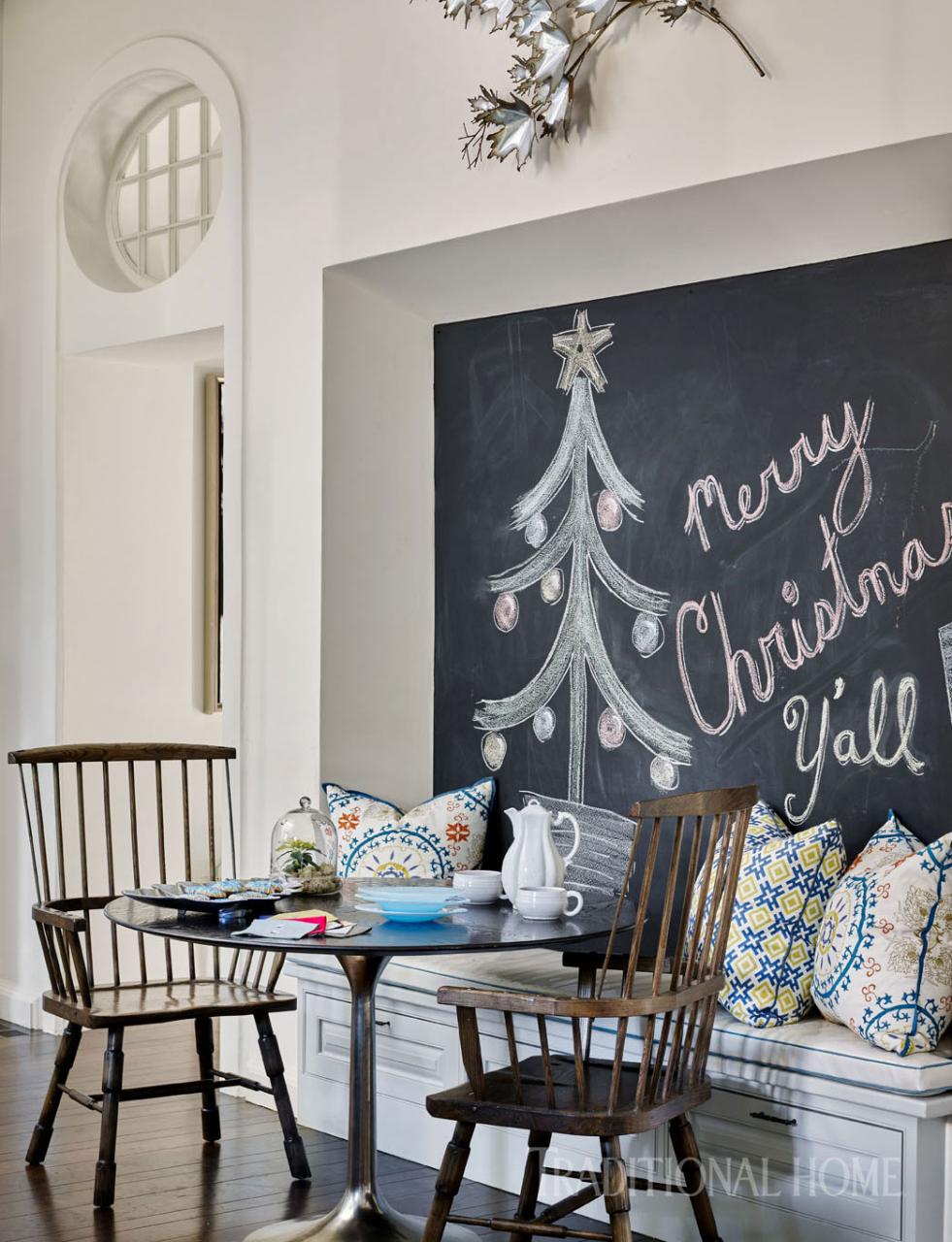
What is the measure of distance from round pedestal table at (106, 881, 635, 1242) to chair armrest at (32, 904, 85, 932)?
0.29m

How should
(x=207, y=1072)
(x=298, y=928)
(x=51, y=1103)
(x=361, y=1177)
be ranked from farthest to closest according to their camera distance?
(x=207, y=1072), (x=51, y=1103), (x=361, y=1177), (x=298, y=928)

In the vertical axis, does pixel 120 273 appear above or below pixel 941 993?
above

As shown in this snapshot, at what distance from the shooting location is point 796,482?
147 inches

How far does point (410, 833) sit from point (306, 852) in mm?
835

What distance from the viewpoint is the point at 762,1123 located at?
3.17 metres

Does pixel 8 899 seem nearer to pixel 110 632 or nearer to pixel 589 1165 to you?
pixel 110 632

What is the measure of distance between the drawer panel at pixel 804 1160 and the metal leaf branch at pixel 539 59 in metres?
2.23

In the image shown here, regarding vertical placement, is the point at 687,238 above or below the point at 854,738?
above

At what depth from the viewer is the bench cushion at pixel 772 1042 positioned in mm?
2945

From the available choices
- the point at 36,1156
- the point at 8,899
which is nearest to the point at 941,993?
the point at 36,1156

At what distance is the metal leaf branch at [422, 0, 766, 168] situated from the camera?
362 centimetres

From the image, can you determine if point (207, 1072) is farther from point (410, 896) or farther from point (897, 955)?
point (897, 955)

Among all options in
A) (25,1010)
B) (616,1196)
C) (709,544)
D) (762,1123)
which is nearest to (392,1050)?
(762,1123)

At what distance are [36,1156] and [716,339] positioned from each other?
8.37 feet
